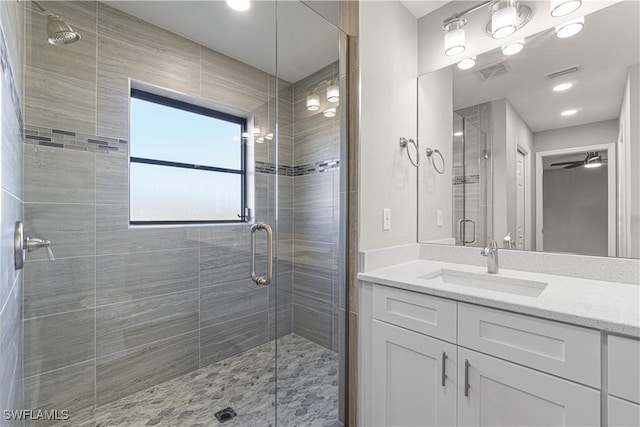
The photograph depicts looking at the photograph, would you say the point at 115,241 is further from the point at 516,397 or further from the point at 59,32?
the point at 516,397

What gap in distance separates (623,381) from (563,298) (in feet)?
0.96

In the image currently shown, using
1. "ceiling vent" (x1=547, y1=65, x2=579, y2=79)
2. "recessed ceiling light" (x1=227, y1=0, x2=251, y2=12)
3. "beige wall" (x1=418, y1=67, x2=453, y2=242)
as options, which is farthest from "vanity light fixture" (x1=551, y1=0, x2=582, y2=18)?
"recessed ceiling light" (x1=227, y1=0, x2=251, y2=12)

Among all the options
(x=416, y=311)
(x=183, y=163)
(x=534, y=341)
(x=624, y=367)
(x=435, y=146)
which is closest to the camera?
(x=624, y=367)

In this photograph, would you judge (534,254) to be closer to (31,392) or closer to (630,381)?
(630,381)

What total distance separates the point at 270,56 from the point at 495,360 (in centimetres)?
200

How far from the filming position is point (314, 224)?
1.81 m

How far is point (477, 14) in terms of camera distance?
1.71 m

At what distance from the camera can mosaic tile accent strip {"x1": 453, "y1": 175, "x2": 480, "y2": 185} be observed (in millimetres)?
1755

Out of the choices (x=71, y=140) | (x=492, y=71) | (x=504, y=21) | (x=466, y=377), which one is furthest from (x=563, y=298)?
(x=71, y=140)

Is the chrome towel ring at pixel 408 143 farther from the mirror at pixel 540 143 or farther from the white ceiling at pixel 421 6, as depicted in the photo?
the white ceiling at pixel 421 6

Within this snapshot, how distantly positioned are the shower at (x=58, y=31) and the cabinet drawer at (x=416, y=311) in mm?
2100

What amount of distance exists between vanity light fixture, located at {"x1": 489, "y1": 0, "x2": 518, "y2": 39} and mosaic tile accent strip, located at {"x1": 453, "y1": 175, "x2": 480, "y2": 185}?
0.80m

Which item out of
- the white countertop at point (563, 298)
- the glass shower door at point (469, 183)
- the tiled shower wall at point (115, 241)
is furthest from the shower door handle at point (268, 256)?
the glass shower door at point (469, 183)

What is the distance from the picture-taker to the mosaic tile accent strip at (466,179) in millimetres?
1755
